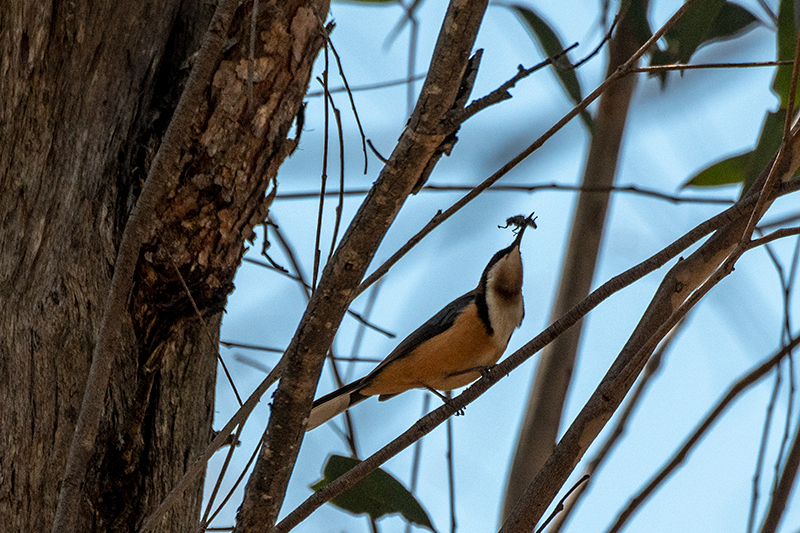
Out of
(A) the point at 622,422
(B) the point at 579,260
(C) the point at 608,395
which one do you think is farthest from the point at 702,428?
A: (B) the point at 579,260

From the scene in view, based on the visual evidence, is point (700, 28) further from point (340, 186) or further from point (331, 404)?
point (331, 404)

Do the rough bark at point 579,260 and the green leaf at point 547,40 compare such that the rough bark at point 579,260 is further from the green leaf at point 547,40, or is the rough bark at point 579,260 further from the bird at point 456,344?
the green leaf at point 547,40

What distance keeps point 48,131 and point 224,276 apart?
36 centimetres

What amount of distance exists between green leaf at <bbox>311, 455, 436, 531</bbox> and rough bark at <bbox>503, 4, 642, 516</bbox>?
737 mm

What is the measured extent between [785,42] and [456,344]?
1.04m

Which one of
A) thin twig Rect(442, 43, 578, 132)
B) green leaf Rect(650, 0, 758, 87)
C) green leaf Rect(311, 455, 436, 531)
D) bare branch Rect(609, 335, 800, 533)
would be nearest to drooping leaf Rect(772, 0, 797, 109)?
green leaf Rect(650, 0, 758, 87)

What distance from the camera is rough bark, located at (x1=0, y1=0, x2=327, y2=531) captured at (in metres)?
1.22

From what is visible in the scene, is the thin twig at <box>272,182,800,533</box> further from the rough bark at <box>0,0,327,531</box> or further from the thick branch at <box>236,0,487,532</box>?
the rough bark at <box>0,0,327,531</box>

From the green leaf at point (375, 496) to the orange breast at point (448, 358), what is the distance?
0.60m

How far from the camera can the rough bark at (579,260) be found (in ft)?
7.41

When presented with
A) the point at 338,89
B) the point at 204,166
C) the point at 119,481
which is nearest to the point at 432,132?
the point at 204,166

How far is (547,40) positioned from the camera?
1864 mm

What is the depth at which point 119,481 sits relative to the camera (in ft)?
4.16

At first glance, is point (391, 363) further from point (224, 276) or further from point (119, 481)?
point (119, 481)
